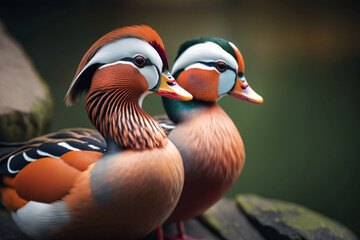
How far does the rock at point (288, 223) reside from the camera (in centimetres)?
122

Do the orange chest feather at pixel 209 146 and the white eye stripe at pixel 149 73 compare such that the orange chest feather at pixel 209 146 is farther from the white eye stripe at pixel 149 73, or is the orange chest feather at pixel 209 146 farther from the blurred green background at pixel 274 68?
the blurred green background at pixel 274 68

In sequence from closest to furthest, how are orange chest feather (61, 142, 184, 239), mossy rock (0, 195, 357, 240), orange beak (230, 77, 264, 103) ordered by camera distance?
orange chest feather (61, 142, 184, 239) → orange beak (230, 77, 264, 103) → mossy rock (0, 195, 357, 240)

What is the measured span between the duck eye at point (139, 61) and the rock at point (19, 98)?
0.65m

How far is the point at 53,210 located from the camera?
729 mm

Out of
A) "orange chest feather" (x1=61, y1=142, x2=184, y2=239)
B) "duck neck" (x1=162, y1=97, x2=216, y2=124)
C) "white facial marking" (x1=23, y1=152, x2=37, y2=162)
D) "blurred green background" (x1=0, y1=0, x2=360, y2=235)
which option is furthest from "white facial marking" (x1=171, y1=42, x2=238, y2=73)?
"blurred green background" (x1=0, y1=0, x2=360, y2=235)

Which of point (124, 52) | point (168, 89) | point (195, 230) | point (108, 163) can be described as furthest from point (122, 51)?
point (195, 230)

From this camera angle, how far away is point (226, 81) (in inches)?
40.6

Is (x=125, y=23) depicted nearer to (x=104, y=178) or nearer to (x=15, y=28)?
(x=15, y=28)

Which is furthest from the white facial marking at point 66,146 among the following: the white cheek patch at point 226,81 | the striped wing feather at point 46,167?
Result: the white cheek patch at point 226,81

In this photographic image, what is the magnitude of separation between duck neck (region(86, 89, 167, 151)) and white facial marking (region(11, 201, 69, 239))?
19cm

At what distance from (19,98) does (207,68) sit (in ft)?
2.52

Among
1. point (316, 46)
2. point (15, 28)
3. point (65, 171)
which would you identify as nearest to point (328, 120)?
point (316, 46)

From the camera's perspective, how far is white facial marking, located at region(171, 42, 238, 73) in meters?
1.00

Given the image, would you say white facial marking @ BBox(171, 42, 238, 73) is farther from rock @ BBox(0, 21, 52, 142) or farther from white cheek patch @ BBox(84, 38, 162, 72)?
rock @ BBox(0, 21, 52, 142)
